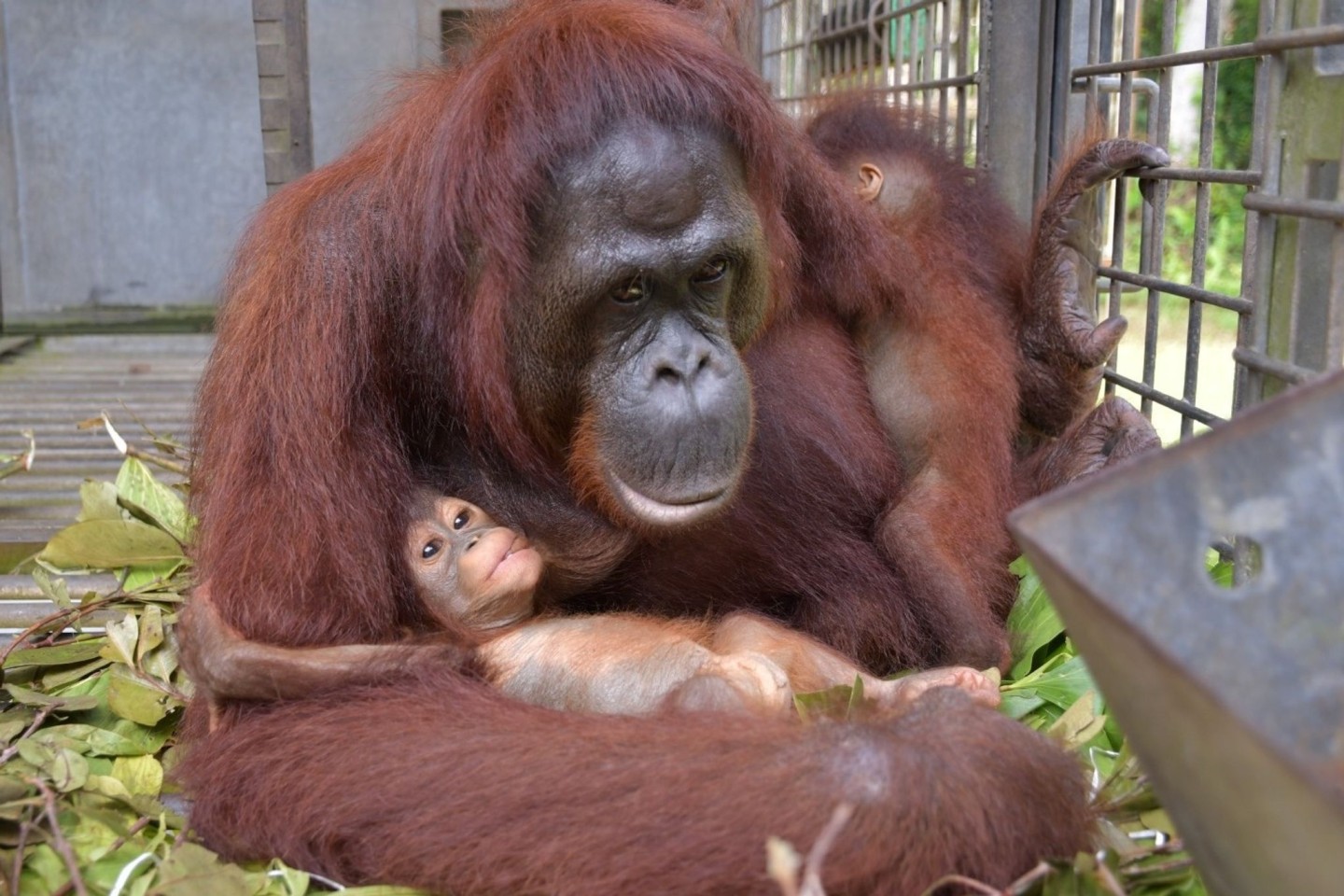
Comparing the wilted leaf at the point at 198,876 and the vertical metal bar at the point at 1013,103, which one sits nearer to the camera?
the wilted leaf at the point at 198,876

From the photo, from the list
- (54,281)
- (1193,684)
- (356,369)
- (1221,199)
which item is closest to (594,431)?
(356,369)

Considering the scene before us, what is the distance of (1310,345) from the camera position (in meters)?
2.07

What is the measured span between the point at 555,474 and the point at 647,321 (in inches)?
14.3

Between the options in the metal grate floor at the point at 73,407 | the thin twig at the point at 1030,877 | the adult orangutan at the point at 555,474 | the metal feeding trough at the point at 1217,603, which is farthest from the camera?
the metal grate floor at the point at 73,407

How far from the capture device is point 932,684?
2318mm

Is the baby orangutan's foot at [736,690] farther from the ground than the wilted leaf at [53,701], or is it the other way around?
the baby orangutan's foot at [736,690]

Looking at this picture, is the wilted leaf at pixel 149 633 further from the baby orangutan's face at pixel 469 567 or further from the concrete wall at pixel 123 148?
→ the concrete wall at pixel 123 148

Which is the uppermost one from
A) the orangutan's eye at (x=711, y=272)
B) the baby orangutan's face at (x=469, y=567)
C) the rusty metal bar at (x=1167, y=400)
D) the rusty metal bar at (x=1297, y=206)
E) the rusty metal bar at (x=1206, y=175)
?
the rusty metal bar at (x=1206, y=175)

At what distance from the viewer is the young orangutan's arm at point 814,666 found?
2369 millimetres

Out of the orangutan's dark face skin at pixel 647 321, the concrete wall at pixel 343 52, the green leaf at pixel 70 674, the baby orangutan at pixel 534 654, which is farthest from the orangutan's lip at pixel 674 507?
the concrete wall at pixel 343 52

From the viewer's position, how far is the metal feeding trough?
118 cm

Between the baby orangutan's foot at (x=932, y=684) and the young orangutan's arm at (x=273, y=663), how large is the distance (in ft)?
2.52

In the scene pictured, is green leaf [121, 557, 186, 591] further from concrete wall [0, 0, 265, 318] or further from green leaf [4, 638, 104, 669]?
concrete wall [0, 0, 265, 318]

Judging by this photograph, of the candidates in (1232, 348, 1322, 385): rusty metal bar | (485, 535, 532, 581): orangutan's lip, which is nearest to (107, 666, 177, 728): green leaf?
(485, 535, 532, 581): orangutan's lip
